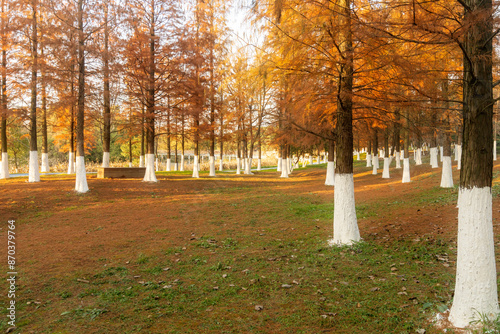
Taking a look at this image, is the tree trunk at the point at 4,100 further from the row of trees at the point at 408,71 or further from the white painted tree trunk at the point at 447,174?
the white painted tree trunk at the point at 447,174

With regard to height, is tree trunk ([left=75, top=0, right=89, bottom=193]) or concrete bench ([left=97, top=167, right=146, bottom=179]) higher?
tree trunk ([left=75, top=0, right=89, bottom=193])

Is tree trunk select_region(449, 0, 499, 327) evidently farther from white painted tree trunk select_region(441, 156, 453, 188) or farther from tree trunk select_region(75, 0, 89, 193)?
tree trunk select_region(75, 0, 89, 193)

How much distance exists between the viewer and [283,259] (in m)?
6.48

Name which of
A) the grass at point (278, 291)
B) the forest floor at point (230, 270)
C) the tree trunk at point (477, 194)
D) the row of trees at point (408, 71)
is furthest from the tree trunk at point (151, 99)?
the tree trunk at point (477, 194)

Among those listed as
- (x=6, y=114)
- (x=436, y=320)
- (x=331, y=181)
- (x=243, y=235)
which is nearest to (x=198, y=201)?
(x=243, y=235)

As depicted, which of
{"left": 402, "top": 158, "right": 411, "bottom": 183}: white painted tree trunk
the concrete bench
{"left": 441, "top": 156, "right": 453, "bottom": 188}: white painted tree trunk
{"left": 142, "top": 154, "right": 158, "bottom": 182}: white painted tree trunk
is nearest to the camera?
{"left": 441, "top": 156, "right": 453, "bottom": 188}: white painted tree trunk

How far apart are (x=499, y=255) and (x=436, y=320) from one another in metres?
2.85

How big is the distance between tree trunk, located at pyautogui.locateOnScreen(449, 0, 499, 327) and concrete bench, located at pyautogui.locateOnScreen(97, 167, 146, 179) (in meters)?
19.8

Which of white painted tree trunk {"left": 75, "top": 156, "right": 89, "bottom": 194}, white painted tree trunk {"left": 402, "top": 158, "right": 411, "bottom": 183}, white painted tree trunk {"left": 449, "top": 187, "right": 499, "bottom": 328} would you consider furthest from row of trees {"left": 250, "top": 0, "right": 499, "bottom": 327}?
white painted tree trunk {"left": 75, "top": 156, "right": 89, "bottom": 194}

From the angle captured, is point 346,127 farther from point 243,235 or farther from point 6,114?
point 6,114

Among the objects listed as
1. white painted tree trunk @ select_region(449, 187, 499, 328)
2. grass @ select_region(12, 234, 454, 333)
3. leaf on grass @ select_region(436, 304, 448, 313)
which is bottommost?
grass @ select_region(12, 234, 454, 333)

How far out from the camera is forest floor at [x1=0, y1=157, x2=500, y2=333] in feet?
13.5

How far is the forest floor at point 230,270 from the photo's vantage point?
13.5ft

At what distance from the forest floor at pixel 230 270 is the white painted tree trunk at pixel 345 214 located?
0.31 meters
